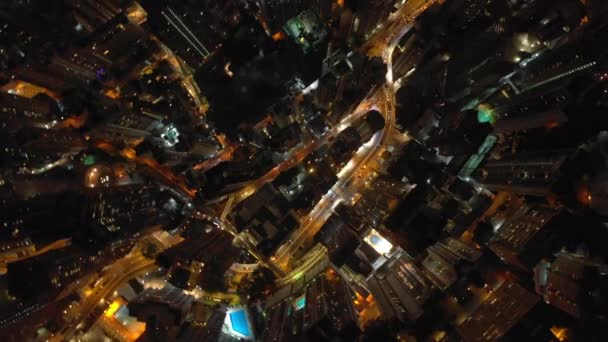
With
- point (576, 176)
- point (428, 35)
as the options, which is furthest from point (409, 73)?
point (576, 176)

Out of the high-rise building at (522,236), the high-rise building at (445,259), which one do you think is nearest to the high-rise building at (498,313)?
the high-rise building at (522,236)

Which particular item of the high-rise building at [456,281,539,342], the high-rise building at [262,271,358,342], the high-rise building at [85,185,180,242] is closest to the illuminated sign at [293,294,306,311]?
the high-rise building at [262,271,358,342]

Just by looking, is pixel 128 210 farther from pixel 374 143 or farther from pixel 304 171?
pixel 374 143

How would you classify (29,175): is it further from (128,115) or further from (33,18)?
(33,18)

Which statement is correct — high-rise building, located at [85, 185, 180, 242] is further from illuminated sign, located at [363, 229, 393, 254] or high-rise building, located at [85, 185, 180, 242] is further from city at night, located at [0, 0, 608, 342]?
illuminated sign, located at [363, 229, 393, 254]

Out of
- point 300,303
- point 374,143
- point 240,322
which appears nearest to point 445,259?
point 300,303

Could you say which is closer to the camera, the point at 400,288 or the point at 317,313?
the point at 317,313
